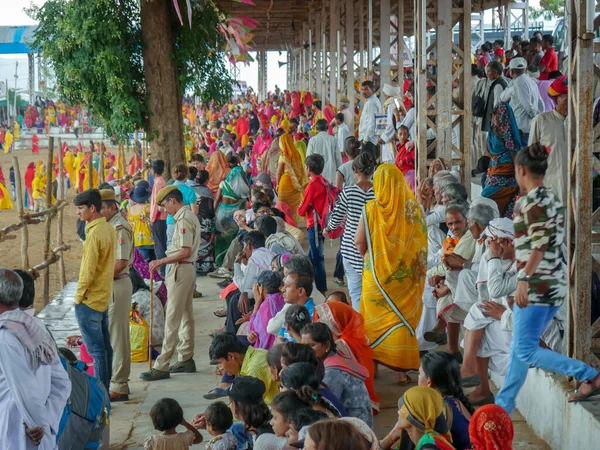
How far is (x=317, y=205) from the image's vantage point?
33.6 feet

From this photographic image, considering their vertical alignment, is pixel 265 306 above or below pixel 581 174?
below

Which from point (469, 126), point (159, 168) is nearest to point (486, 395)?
point (469, 126)

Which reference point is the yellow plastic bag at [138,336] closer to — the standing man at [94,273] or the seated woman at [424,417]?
the standing man at [94,273]

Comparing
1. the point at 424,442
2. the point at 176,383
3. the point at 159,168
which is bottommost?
the point at 176,383

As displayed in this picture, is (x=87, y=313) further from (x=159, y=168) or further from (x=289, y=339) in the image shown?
(x=159, y=168)

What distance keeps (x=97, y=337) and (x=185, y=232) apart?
126 centimetres

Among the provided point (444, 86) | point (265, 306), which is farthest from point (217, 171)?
point (265, 306)

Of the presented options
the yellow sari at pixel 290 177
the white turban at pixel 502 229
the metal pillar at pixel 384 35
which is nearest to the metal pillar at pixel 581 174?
the white turban at pixel 502 229

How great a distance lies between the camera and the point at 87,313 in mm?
7090

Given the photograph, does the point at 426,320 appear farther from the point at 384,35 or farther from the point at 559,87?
the point at 384,35

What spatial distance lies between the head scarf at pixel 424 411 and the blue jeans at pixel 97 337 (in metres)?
3.41

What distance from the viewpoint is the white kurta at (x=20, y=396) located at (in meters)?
4.40

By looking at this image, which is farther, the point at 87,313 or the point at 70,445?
the point at 87,313

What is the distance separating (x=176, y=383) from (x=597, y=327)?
3.84m
